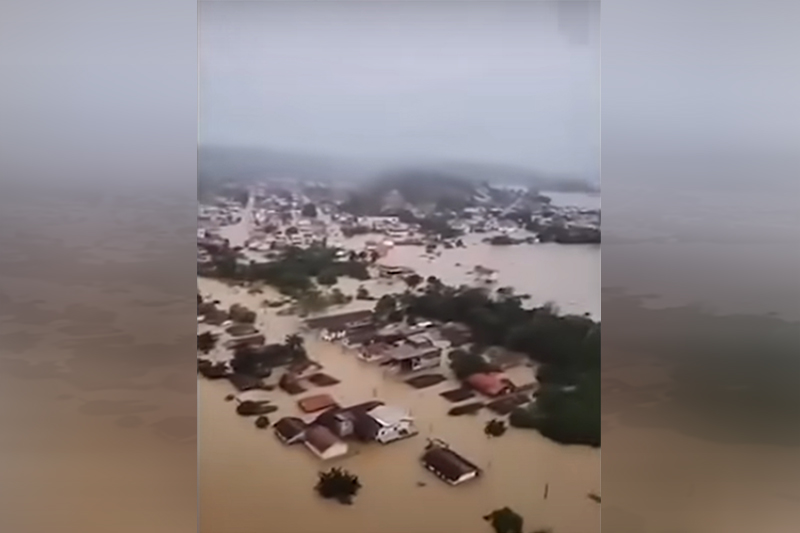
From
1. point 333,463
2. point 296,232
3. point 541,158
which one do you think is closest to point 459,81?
point 541,158

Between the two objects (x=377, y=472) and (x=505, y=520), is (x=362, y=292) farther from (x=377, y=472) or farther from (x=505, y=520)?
(x=505, y=520)

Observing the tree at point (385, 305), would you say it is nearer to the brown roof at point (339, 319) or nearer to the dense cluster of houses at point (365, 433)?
the brown roof at point (339, 319)

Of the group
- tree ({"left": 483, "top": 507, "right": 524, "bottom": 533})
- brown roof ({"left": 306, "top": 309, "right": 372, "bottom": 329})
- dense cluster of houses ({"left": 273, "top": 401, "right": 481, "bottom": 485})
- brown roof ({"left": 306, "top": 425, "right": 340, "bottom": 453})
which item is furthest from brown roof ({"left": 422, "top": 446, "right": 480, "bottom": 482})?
brown roof ({"left": 306, "top": 309, "right": 372, "bottom": 329})

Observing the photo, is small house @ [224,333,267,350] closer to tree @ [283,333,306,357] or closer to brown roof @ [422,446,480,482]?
tree @ [283,333,306,357]
